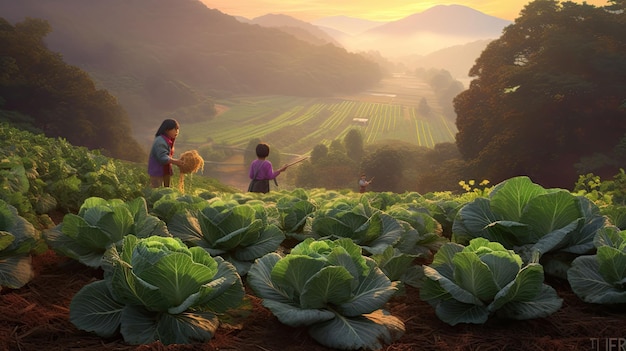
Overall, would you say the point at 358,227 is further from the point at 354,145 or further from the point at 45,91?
the point at 354,145

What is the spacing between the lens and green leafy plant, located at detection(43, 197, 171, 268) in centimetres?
289

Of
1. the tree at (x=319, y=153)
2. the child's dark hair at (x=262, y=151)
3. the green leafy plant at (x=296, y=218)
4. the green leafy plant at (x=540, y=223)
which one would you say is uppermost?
the green leafy plant at (x=540, y=223)

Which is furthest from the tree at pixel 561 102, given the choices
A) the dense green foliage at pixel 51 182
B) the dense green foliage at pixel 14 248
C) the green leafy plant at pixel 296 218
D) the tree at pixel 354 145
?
the tree at pixel 354 145

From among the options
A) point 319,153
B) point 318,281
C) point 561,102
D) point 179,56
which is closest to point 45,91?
point 561,102

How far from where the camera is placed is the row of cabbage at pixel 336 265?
85.7 inches

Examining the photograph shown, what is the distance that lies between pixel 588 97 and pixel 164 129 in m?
39.1

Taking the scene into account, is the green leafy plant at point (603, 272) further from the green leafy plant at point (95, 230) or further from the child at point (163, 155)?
the child at point (163, 155)

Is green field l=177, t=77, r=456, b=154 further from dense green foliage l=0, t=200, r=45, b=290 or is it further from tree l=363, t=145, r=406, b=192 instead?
dense green foliage l=0, t=200, r=45, b=290

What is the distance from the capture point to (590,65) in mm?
39688

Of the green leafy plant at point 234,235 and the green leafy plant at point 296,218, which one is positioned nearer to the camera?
the green leafy plant at point 234,235

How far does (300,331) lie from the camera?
2.32 meters

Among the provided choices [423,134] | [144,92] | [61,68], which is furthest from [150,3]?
[61,68]

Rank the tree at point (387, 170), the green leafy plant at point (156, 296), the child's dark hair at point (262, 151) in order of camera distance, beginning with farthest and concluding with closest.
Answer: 1. the tree at point (387, 170)
2. the child's dark hair at point (262, 151)
3. the green leafy plant at point (156, 296)

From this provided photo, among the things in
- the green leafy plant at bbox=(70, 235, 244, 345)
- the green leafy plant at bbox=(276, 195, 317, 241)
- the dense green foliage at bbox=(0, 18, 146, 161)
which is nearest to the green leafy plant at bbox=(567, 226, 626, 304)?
the green leafy plant at bbox=(276, 195, 317, 241)
